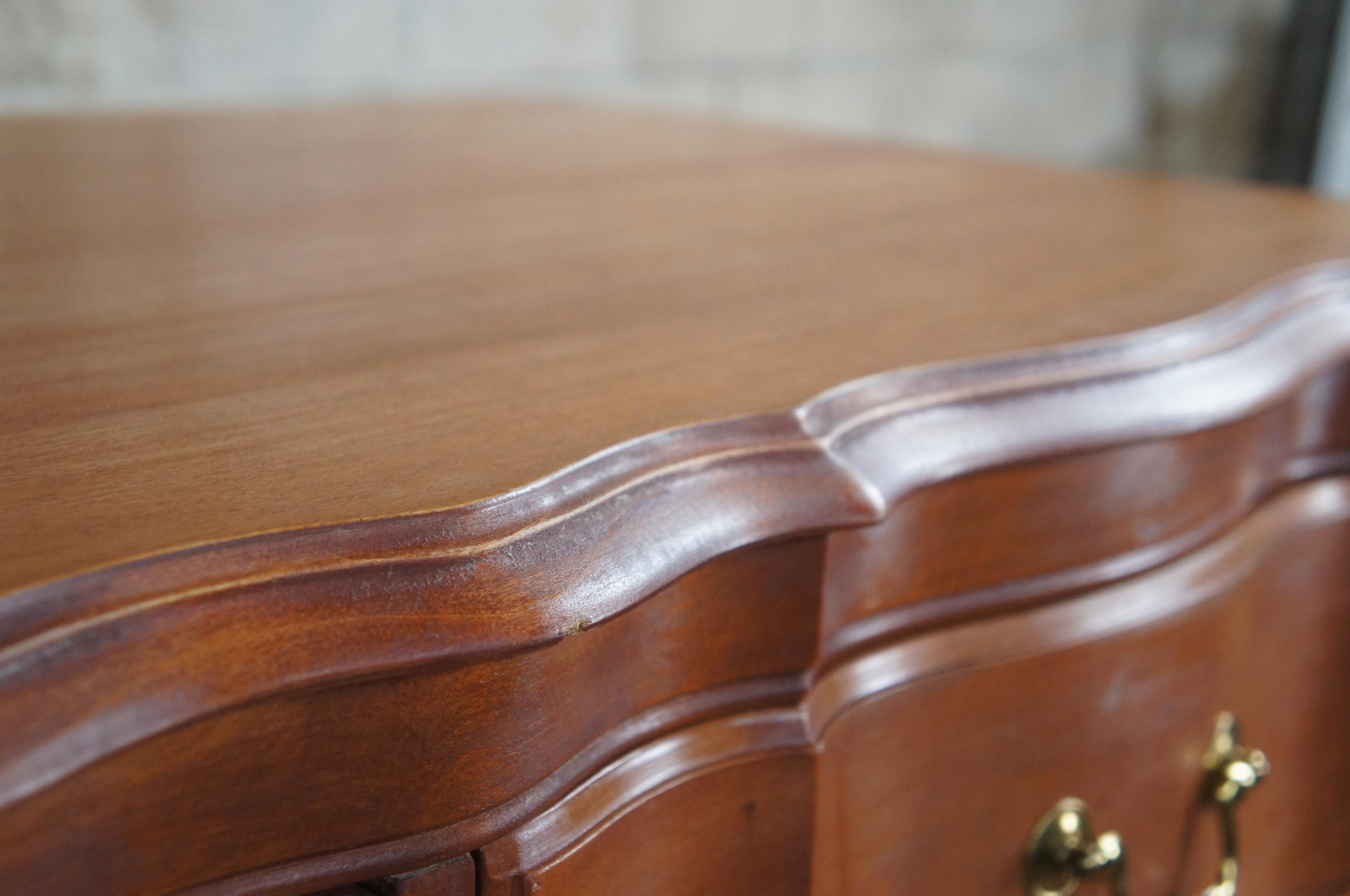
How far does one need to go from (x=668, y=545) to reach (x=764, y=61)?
49.5 inches

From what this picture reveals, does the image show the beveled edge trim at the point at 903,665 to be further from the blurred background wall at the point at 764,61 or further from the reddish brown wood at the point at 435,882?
the blurred background wall at the point at 764,61

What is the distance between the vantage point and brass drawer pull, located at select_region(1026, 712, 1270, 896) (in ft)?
1.22

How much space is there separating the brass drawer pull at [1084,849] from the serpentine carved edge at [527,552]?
0.12 metres

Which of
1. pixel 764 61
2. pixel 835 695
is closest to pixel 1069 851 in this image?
pixel 835 695

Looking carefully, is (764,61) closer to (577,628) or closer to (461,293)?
(461,293)

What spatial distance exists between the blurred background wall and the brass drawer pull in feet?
2.46

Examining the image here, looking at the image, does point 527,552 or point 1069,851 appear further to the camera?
point 1069,851

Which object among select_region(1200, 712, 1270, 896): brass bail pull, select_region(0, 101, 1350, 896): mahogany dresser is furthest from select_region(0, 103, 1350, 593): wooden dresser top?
select_region(1200, 712, 1270, 896): brass bail pull

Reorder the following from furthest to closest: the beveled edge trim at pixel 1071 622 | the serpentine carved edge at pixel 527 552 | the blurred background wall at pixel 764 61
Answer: the blurred background wall at pixel 764 61, the beveled edge trim at pixel 1071 622, the serpentine carved edge at pixel 527 552

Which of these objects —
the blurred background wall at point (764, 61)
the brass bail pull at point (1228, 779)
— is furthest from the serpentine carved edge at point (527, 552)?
the blurred background wall at point (764, 61)

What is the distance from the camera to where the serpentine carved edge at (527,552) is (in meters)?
0.19

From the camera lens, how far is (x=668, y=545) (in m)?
0.25

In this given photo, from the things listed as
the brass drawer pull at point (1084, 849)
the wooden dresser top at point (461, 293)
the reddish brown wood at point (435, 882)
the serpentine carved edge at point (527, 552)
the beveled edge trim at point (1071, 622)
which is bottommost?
the brass drawer pull at point (1084, 849)

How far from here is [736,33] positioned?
1379mm
